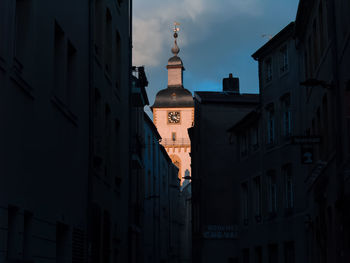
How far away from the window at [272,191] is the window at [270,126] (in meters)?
1.38

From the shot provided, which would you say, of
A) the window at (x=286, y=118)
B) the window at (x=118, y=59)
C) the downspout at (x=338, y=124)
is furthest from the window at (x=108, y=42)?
the window at (x=286, y=118)

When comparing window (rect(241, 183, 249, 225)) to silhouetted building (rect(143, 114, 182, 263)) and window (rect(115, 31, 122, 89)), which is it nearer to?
silhouetted building (rect(143, 114, 182, 263))

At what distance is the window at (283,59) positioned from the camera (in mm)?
29792

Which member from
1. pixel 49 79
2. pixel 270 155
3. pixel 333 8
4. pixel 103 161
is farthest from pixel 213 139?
pixel 49 79

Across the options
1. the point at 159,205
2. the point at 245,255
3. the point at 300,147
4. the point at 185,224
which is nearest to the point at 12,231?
the point at 300,147

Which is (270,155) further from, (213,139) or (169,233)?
(169,233)

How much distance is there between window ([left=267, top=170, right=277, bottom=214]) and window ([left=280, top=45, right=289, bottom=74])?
4.27 metres

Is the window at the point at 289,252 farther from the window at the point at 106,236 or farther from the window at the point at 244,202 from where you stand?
the window at the point at 106,236

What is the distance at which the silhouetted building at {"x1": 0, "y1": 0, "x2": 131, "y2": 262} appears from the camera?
11.0 m

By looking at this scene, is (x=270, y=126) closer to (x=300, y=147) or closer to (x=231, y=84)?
(x=300, y=147)

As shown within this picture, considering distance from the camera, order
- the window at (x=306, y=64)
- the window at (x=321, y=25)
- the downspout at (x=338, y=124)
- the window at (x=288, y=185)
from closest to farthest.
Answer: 1. the downspout at (x=338, y=124)
2. the window at (x=321, y=25)
3. the window at (x=306, y=64)
4. the window at (x=288, y=185)

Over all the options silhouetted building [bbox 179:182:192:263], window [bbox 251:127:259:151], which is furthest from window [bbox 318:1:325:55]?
silhouetted building [bbox 179:182:192:263]

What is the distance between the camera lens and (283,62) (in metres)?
30.2

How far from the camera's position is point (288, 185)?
2902 cm
